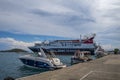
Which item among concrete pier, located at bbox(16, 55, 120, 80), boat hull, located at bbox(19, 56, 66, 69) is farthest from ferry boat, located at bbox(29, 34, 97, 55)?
concrete pier, located at bbox(16, 55, 120, 80)

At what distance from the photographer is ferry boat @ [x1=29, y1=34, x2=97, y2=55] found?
420ft

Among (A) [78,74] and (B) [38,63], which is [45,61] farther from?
(A) [78,74]

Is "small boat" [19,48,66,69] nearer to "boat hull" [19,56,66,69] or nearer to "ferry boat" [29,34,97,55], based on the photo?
"boat hull" [19,56,66,69]

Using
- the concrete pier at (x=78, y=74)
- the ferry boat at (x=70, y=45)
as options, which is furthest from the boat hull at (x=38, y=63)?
the ferry boat at (x=70, y=45)

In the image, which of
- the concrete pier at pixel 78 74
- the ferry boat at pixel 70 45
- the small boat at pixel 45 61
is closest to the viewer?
the concrete pier at pixel 78 74

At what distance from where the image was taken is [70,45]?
427 feet

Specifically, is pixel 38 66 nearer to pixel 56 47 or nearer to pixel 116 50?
pixel 116 50

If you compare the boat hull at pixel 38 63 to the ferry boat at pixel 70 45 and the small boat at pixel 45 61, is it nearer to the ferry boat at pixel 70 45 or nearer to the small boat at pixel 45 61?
the small boat at pixel 45 61

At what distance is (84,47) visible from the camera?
128m

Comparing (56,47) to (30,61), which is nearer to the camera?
(30,61)

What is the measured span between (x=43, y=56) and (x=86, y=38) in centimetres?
10173

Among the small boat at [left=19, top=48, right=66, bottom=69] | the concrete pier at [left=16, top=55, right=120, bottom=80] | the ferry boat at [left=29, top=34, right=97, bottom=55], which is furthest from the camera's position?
the ferry boat at [left=29, top=34, right=97, bottom=55]

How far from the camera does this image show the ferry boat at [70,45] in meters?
128

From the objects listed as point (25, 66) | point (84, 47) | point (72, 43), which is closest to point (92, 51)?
point (84, 47)
